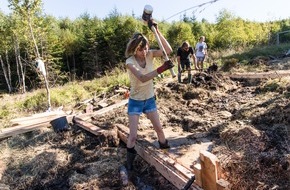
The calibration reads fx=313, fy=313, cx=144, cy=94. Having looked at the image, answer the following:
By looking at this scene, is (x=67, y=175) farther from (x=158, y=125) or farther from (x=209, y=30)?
(x=209, y=30)

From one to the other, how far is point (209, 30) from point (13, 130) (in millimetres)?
28553

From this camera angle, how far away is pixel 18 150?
16.9 ft

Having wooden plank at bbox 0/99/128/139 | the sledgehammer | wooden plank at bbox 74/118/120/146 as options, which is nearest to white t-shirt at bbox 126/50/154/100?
the sledgehammer

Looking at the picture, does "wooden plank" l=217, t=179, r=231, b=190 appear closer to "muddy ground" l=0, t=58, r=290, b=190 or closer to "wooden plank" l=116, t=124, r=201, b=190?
"muddy ground" l=0, t=58, r=290, b=190

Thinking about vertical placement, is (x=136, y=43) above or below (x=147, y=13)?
below

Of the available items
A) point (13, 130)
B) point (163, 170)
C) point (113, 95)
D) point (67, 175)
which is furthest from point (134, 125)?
point (113, 95)

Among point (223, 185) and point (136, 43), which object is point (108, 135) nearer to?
point (136, 43)

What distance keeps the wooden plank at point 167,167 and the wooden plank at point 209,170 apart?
0.57 ft

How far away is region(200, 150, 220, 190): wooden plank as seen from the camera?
106 inches

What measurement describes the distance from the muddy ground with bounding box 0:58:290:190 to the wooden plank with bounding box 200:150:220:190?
0.56 ft

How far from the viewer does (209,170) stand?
2.75m

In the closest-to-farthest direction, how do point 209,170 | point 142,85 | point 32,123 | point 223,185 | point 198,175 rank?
point 223,185
point 209,170
point 198,175
point 142,85
point 32,123

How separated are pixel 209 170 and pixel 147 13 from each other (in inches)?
74.5

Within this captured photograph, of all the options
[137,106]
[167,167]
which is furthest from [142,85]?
[167,167]
